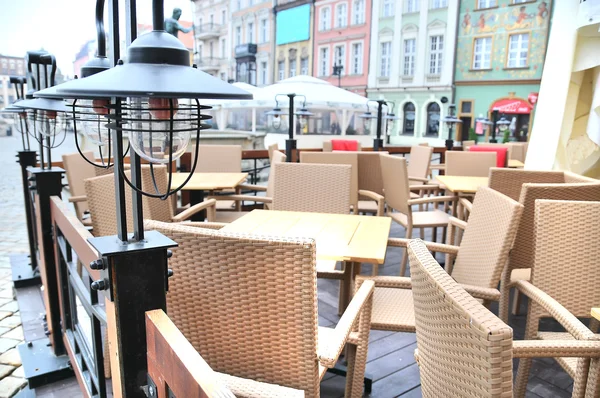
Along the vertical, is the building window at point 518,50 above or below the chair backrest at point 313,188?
above

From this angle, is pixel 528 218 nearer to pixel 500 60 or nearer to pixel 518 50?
pixel 518 50

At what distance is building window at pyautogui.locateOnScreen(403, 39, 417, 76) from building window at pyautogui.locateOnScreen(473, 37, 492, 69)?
2761 mm

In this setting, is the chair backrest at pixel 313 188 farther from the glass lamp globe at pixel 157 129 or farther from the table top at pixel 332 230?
the glass lamp globe at pixel 157 129

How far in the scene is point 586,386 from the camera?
132 cm

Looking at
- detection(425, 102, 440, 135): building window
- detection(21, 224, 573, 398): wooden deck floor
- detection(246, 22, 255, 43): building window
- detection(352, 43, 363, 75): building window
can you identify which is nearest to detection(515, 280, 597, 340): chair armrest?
detection(21, 224, 573, 398): wooden deck floor

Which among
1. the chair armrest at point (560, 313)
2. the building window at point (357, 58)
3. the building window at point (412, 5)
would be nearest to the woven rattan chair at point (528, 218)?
the chair armrest at point (560, 313)

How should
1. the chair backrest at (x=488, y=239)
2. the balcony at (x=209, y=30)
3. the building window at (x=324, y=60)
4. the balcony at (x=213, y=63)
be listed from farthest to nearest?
the balcony at (x=209, y=30) → the balcony at (x=213, y=63) → the building window at (x=324, y=60) → the chair backrest at (x=488, y=239)

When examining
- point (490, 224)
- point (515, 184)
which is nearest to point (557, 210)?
point (490, 224)

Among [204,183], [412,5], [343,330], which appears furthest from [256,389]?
[412,5]

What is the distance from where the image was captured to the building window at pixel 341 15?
910 inches

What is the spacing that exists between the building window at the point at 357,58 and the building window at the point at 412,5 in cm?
302

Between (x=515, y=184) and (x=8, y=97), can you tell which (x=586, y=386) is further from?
(x=8, y=97)

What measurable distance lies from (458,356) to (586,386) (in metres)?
0.74

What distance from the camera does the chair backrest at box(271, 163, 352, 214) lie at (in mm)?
2893
